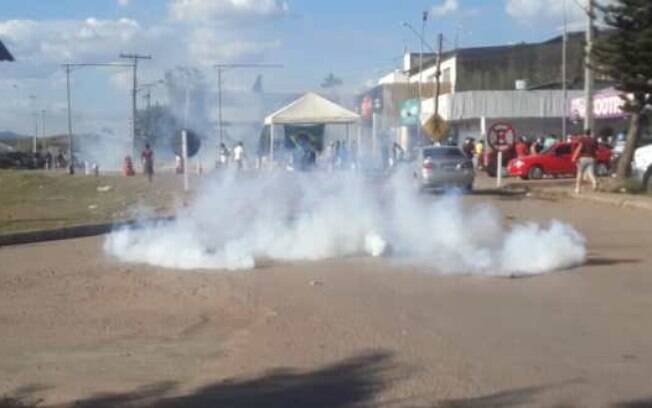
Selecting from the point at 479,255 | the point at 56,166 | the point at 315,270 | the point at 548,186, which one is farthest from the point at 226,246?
the point at 56,166

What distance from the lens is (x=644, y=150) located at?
39469 millimetres

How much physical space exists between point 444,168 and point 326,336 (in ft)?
88.8

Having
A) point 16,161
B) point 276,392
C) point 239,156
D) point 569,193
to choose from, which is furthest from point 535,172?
point 16,161

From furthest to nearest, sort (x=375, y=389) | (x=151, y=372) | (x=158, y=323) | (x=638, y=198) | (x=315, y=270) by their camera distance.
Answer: (x=638, y=198), (x=315, y=270), (x=158, y=323), (x=151, y=372), (x=375, y=389)

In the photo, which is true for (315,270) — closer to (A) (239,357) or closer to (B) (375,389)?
(A) (239,357)

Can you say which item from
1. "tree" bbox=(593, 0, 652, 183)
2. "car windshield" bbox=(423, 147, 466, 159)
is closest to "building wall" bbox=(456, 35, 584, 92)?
"car windshield" bbox=(423, 147, 466, 159)

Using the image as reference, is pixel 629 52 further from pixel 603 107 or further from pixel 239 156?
pixel 603 107

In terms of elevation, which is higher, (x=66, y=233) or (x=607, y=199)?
(x=607, y=199)

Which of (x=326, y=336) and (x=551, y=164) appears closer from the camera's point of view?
(x=326, y=336)

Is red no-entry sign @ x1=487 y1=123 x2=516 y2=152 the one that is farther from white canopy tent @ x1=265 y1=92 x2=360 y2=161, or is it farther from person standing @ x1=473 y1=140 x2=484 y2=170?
person standing @ x1=473 y1=140 x2=484 y2=170

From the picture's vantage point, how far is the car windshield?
3800cm

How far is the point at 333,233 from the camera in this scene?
1867cm

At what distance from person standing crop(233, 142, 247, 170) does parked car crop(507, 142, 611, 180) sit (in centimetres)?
2114

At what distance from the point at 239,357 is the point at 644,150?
104ft
